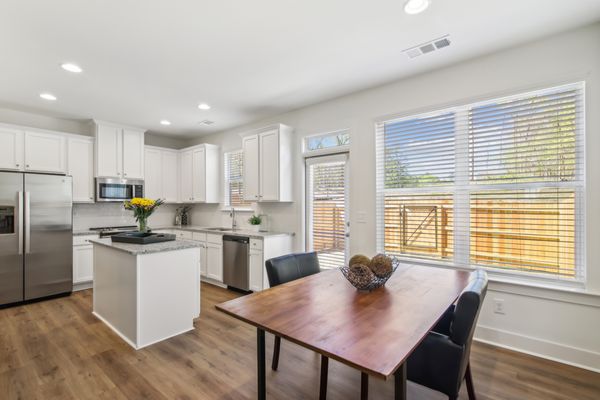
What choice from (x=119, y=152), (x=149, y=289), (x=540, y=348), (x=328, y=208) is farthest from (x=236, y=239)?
(x=540, y=348)

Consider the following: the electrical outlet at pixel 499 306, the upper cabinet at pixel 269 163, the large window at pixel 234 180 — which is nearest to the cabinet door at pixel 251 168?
the upper cabinet at pixel 269 163

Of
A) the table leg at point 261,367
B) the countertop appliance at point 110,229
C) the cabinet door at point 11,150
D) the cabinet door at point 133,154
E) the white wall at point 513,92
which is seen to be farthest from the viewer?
the cabinet door at point 133,154

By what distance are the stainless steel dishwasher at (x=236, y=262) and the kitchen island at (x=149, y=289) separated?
3.34 ft

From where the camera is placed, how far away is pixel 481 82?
2.81m

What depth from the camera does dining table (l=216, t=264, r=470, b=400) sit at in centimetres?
111

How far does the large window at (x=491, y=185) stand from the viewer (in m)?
2.48

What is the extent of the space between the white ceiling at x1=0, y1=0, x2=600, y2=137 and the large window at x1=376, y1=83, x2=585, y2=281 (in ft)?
2.03

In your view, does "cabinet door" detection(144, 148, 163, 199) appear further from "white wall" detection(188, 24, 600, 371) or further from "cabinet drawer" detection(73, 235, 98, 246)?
"white wall" detection(188, 24, 600, 371)

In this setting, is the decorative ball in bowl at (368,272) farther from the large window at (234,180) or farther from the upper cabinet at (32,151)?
the upper cabinet at (32,151)

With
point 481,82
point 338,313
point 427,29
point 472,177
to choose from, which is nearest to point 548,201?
point 472,177

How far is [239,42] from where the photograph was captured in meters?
2.56

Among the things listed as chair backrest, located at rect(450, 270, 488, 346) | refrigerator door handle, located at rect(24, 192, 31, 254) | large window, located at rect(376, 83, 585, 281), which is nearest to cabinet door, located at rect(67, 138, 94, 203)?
refrigerator door handle, located at rect(24, 192, 31, 254)

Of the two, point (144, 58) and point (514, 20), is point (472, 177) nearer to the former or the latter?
point (514, 20)

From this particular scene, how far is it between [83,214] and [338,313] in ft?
17.1
